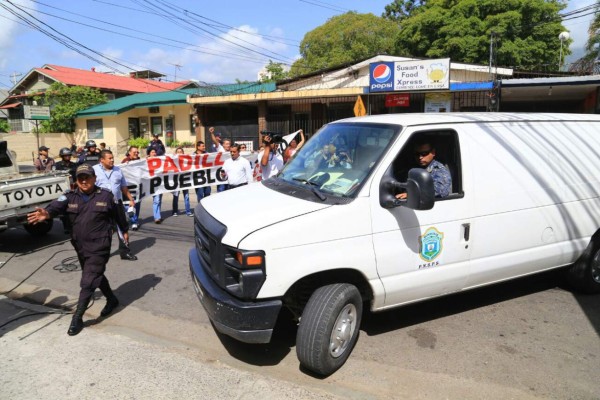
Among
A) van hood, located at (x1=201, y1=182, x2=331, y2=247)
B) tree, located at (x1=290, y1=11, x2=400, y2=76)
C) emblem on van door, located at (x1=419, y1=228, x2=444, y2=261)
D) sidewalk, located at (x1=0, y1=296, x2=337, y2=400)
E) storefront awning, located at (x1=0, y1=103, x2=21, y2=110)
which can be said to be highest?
tree, located at (x1=290, y1=11, x2=400, y2=76)

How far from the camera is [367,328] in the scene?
14.0 ft

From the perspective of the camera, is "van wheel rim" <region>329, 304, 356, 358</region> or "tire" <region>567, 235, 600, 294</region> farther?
"tire" <region>567, 235, 600, 294</region>

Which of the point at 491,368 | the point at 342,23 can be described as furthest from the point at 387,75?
the point at 342,23

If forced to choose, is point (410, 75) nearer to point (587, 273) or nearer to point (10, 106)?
point (587, 273)

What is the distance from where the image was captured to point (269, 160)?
317 inches

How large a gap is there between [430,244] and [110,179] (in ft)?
19.2

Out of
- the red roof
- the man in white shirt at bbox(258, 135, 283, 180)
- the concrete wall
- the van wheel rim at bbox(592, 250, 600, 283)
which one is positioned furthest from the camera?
the red roof

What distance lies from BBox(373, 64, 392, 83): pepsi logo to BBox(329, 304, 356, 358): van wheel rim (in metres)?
14.8

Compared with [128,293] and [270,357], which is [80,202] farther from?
[270,357]

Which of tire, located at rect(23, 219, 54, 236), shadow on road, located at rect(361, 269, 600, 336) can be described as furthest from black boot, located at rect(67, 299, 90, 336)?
tire, located at rect(23, 219, 54, 236)

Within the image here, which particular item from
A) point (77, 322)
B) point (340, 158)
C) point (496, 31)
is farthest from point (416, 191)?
point (496, 31)

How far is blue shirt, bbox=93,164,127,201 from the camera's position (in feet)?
24.0

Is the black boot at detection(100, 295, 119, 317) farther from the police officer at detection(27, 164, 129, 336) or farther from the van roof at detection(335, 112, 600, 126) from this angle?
the van roof at detection(335, 112, 600, 126)

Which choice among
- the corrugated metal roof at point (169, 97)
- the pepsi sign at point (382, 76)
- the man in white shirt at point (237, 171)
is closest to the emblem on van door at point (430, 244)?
the man in white shirt at point (237, 171)
